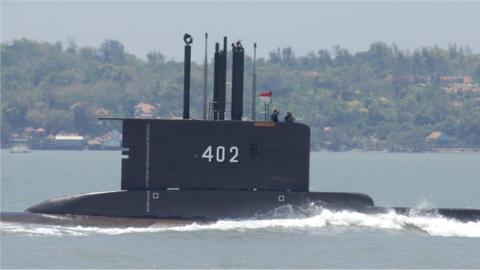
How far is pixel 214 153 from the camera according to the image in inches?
1315

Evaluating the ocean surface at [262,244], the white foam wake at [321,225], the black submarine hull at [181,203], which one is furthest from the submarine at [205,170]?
the ocean surface at [262,244]

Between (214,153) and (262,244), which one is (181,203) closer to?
(214,153)

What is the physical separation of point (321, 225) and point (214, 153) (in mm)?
3289

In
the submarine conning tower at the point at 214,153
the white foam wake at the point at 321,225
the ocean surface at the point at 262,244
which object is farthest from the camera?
the submarine conning tower at the point at 214,153

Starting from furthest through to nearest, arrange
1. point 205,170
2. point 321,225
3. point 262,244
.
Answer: point 321,225 → point 205,170 → point 262,244

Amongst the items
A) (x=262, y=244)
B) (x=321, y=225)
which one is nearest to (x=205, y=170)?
(x=262, y=244)

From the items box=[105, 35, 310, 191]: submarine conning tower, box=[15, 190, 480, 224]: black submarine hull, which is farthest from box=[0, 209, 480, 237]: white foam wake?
box=[105, 35, 310, 191]: submarine conning tower

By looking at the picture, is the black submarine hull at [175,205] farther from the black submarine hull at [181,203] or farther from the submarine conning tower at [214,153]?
the submarine conning tower at [214,153]

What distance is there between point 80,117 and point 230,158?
146 metres

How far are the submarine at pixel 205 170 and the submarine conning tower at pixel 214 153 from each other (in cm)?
2

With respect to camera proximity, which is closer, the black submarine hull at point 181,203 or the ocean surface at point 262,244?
the ocean surface at point 262,244

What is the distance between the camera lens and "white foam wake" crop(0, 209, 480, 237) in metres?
33.1

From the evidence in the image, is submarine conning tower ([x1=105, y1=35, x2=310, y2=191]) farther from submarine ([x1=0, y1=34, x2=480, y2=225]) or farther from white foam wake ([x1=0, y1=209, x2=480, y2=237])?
white foam wake ([x1=0, y1=209, x2=480, y2=237])

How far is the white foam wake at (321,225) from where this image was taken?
33.1 metres
